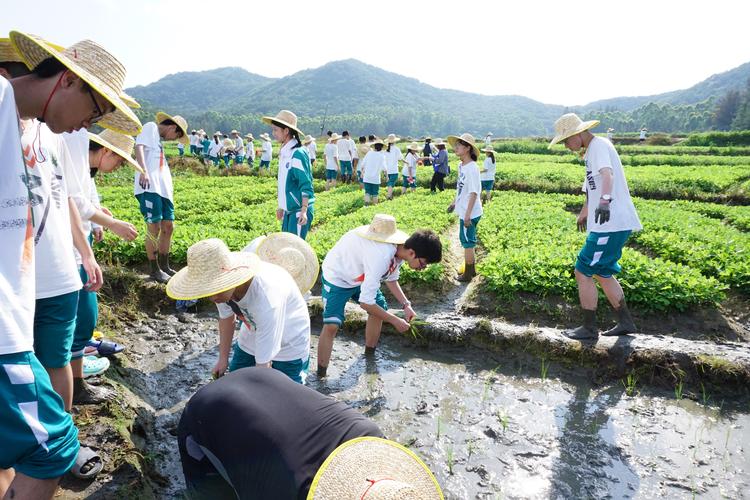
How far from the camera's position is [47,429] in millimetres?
1754

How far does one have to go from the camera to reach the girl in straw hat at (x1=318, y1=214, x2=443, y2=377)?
4.22 m

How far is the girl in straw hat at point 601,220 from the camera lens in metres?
5.05

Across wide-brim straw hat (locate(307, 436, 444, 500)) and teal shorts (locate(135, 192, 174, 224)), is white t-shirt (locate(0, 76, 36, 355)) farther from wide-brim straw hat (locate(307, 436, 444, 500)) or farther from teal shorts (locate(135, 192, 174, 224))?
teal shorts (locate(135, 192, 174, 224))

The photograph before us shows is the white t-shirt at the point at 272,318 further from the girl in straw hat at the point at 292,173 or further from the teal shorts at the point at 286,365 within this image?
the girl in straw hat at the point at 292,173

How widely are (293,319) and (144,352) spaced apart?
2.96 meters

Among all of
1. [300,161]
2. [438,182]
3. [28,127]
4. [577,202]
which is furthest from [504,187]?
[28,127]

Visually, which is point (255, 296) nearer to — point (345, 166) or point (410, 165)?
point (410, 165)

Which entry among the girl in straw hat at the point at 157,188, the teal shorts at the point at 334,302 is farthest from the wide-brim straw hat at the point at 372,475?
the girl in straw hat at the point at 157,188

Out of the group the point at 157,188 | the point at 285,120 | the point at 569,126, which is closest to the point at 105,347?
the point at 157,188

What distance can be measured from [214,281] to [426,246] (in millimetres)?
1964

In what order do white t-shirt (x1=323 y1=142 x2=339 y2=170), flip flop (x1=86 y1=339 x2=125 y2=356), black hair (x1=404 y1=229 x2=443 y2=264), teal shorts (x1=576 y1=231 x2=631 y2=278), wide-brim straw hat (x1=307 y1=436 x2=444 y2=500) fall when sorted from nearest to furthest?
wide-brim straw hat (x1=307 y1=436 x2=444 y2=500), black hair (x1=404 y1=229 x2=443 y2=264), flip flop (x1=86 y1=339 x2=125 y2=356), teal shorts (x1=576 y1=231 x2=631 y2=278), white t-shirt (x1=323 y1=142 x2=339 y2=170)

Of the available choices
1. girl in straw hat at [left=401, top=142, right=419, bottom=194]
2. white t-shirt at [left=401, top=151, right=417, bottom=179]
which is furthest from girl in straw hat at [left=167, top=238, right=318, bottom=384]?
white t-shirt at [left=401, top=151, right=417, bottom=179]

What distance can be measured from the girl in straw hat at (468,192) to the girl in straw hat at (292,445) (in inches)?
222

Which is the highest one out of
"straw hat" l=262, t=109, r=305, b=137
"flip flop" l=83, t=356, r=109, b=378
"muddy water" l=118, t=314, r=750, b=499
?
"straw hat" l=262, t=109, r=305, b=137
